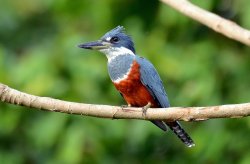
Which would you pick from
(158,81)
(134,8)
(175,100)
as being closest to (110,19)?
(134,8)

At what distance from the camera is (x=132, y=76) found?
5.56 m

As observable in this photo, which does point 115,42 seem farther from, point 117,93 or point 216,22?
point 117,93

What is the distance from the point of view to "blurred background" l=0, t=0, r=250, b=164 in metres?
6.70

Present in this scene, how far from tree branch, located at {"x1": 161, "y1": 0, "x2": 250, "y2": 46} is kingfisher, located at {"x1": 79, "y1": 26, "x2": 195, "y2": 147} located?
0.45 metres

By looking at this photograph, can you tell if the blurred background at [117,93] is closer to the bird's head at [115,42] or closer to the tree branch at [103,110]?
the bird's head at [115,42]

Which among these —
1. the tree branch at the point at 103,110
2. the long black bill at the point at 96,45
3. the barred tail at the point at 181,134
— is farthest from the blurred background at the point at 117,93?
the tree branch at the point at 103,110

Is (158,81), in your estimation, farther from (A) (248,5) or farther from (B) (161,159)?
(B) (161,159)

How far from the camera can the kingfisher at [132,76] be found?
554 centimetres

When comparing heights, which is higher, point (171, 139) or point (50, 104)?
point (50, 104)

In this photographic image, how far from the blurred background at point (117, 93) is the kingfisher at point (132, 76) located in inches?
43.5

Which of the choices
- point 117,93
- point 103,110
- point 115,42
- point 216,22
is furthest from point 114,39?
point 117,93

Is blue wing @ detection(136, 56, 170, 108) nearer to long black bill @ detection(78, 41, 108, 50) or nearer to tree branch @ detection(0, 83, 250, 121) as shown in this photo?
long black bill @ detection(78, 41, 108, 50)

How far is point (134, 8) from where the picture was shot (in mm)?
7461

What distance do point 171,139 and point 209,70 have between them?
0.91 m
